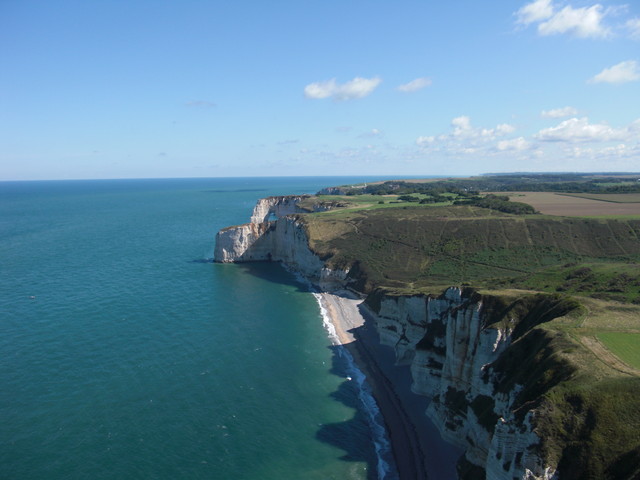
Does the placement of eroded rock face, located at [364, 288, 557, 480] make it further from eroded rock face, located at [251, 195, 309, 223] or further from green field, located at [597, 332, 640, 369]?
eroded rock face, located at [251, 195, 309, 223]

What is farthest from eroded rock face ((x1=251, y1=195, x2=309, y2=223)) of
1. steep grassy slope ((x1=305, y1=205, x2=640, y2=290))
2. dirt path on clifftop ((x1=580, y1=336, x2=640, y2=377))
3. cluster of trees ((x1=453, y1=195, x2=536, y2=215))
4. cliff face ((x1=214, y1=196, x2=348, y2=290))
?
dirt path on clifftop ((x1=580, y1=336, x2=640, y2=377))

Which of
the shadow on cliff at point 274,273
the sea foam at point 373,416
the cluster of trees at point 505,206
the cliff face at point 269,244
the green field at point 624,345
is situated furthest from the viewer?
the cluster of trees at point 505,206

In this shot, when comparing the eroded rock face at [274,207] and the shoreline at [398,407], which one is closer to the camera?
the shoreline at [398,407]

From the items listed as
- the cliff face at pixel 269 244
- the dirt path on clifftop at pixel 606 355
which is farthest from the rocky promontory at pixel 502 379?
the cliff face at pixel 269 244

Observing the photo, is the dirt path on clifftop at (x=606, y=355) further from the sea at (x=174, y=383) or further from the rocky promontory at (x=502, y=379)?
the sea at (x=174, y=383)

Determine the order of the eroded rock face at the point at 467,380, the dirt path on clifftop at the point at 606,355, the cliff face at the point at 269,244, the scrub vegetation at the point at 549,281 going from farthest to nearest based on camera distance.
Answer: the cliff face at the point at 269,244
the dirt path on clifftop at the point at 606,355
the eroded rock face at the point at 467,380
the scrub vegetation at the point at 549,281

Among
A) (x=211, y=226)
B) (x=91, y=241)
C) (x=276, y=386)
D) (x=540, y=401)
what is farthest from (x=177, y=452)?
(x=211, y=226)

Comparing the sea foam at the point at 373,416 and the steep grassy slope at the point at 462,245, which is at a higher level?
the steep grassy slope at the point at 462,245
